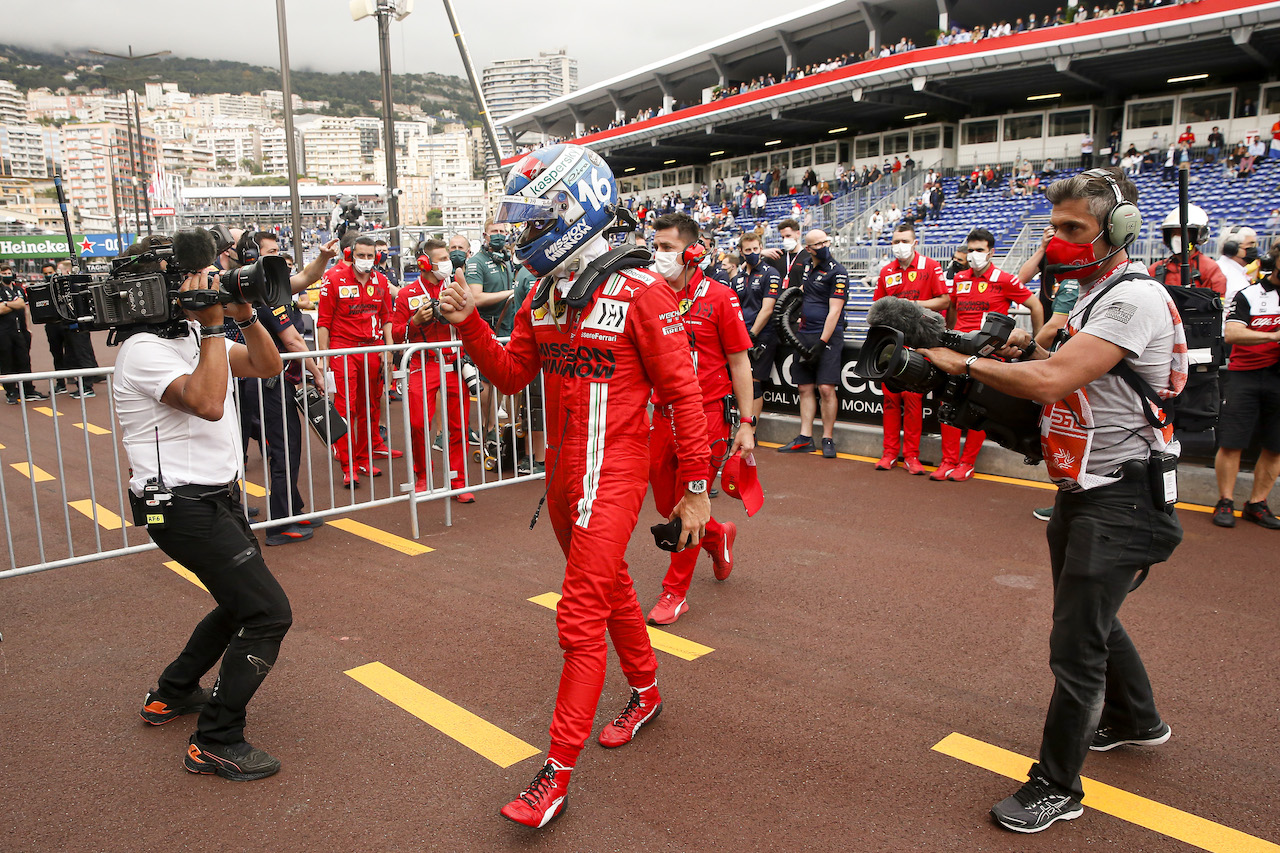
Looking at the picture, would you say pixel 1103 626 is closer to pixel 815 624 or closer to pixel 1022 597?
pixel 815 624

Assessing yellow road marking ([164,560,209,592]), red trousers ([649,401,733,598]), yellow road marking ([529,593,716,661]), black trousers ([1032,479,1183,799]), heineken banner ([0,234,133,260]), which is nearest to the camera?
black trousers ([1032,479,1183,799])

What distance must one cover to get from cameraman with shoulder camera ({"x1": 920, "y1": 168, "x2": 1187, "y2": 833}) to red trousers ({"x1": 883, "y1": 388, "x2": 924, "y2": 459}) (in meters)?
5.22

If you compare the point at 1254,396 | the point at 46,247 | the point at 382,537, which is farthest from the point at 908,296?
the point at 46,247

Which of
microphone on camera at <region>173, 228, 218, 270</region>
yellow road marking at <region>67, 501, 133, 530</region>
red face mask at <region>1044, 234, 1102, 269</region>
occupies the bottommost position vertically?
yellow road marking at <region>67, 501, 133, 530</region>

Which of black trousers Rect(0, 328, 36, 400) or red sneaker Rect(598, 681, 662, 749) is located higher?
black trousers Rect(0, 328, 36, 400)

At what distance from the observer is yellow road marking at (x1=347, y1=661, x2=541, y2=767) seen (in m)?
3.33

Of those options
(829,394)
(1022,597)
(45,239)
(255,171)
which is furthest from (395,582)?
(255,171)

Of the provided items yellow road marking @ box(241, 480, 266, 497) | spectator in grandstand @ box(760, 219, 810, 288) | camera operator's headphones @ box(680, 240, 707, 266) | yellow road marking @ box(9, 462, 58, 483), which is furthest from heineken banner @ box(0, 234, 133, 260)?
camera operator's headphones @ box(680, 240, 707, 266)

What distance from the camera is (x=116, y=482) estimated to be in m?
7.28

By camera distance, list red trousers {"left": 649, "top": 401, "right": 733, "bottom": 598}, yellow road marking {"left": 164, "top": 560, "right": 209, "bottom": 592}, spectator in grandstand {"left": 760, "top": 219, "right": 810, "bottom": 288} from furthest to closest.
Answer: spectator in grandstand {"left": 760, "top": 219, "right": 810, "bottom": 288} < yellow road marking {"left": 164, "top": 560, "right": 209, "bottom": 592} < red trousers {"left": 649, "top": 401, "right": 733, "bottom": 598}

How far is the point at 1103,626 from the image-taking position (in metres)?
2.77

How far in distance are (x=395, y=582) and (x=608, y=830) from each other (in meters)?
2.89

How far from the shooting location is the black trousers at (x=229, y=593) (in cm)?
313

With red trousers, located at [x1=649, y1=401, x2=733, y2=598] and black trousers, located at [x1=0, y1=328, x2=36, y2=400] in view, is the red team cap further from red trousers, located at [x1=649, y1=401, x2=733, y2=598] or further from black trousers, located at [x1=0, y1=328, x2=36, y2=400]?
black trousers, located at [x1=0, y1=328, x2=36, y2=400]
